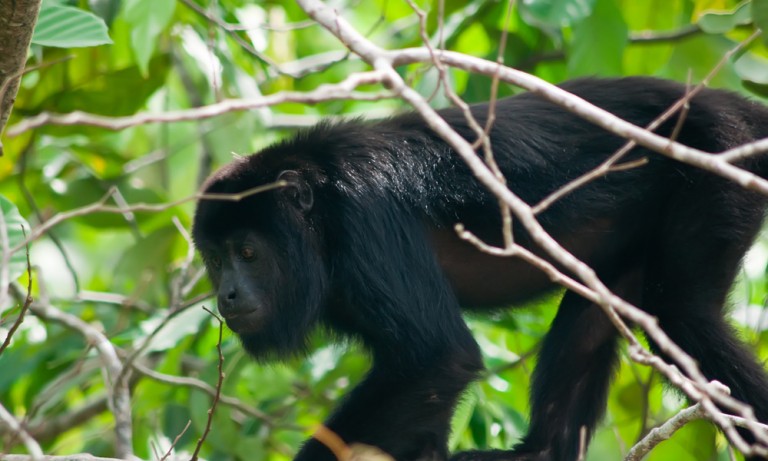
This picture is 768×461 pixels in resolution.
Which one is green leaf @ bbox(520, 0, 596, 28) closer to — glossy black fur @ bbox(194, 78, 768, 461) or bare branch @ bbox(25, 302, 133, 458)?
glossy black fur @ bbox(194, 78, 768, 461)

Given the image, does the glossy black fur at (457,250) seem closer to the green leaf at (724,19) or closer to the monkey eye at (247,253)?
the monkey eye at (247,253)

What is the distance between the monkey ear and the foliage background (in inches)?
33.2

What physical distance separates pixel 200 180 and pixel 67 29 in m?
2.90

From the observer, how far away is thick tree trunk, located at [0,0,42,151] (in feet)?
10.9

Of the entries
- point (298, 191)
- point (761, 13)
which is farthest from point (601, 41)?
point (298, 191)

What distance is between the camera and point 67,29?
4.09m

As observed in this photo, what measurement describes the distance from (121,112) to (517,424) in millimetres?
2977

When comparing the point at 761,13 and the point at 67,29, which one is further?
the point at 761,13

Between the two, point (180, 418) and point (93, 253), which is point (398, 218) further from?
point (93, 253)

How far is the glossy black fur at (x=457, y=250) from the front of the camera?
4367mm

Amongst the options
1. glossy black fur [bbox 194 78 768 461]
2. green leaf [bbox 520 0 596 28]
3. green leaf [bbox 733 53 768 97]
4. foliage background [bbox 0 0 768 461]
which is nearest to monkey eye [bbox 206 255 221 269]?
glossy black fur [bbox 194 78 768 461]

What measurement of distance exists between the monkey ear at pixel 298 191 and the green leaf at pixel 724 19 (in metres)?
2.12

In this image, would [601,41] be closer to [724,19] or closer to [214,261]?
[724,19]

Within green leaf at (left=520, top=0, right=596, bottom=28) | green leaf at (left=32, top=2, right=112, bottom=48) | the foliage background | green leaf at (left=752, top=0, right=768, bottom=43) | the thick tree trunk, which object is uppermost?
the thick tree trunk
